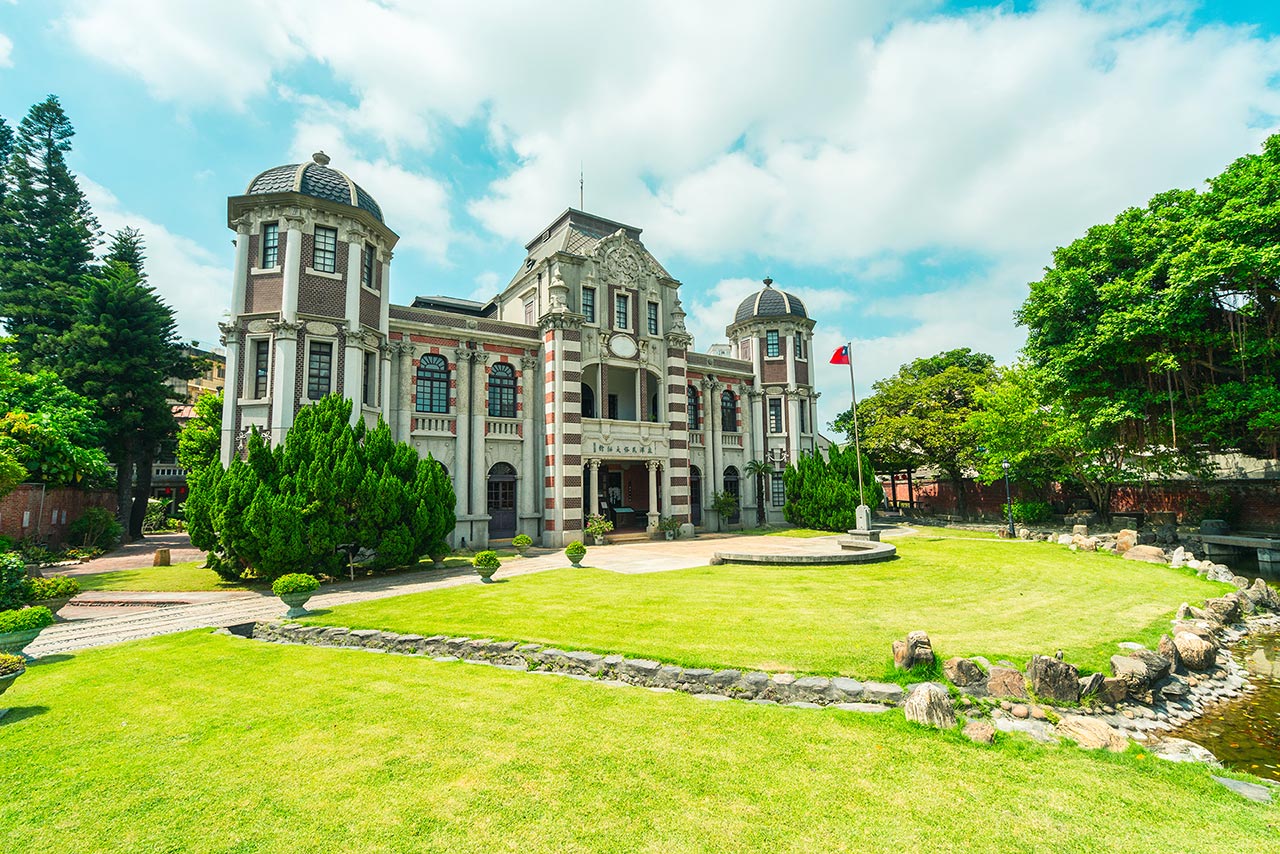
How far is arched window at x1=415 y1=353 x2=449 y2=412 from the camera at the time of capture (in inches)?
966

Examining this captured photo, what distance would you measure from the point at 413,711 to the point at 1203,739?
996cm

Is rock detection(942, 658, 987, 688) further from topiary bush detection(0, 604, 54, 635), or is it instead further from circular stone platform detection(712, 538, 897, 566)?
topiary bush detection(0, 604, 54, 635)

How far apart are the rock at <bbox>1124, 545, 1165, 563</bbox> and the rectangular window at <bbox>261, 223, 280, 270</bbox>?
107 feet

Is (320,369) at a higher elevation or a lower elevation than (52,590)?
higher

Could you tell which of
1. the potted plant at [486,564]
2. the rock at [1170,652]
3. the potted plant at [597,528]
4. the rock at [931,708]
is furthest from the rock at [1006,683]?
the potted plant at [597,528]

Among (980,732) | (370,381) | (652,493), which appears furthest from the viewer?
(652,493)

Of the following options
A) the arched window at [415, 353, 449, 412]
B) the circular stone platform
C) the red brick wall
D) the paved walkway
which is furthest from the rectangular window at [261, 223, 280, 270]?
the circular stone platform

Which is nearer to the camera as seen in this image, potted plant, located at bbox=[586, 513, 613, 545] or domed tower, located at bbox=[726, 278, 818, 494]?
potted plant, located at bbox=[586, 513, 613, 545]

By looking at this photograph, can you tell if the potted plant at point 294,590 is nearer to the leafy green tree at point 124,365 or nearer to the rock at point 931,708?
the rock at point 931,708

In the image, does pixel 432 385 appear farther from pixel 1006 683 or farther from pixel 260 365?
pixel 1006 683

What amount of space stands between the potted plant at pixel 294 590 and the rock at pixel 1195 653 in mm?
16662

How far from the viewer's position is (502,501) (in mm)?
26047

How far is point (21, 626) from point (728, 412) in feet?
98.9

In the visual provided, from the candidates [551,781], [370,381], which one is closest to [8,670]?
[551,781]
